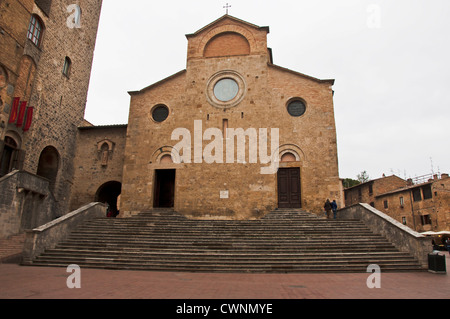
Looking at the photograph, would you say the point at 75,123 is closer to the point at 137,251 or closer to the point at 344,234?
the point at 137,251

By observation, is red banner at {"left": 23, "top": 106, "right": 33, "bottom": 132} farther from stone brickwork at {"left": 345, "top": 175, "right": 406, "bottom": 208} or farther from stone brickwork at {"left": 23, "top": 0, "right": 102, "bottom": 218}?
stone brickwork at {"left": 345, "top": 175, "right": 406, "bottom": 208}

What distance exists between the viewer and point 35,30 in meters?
17.7

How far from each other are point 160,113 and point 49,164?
803 cm

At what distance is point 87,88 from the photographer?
75.5 ft

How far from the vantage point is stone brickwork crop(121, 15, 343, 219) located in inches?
682

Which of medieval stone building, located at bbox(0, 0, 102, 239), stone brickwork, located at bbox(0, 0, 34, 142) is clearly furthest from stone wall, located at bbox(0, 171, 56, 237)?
stone brickwork, located at bbox(0, 0, 34, 142)

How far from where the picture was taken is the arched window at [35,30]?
17297mm

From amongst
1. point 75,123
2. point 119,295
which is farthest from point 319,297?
point 75,123

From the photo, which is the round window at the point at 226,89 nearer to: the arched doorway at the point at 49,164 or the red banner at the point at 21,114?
the red banner at the point at 21,114

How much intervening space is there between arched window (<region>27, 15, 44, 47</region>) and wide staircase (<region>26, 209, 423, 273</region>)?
37.7ft

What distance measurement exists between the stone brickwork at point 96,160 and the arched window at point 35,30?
6260 millimetres

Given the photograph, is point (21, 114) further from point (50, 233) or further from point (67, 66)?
point (50, 233)
